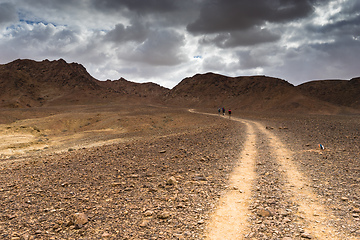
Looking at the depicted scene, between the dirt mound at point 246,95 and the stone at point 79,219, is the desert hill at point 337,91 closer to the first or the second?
the dirt mound at point 246,95

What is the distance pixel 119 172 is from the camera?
9.51 meters

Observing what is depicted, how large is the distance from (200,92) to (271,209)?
419 ft

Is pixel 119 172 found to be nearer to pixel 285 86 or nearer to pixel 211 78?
pixel 285 86

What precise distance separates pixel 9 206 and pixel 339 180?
34.9ft

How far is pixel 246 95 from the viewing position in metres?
113

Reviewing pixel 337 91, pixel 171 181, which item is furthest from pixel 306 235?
pixel 337 91

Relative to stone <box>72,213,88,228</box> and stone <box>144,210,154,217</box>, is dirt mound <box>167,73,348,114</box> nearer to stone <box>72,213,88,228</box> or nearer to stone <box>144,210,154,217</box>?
stone <box>144,210,154,217</box>

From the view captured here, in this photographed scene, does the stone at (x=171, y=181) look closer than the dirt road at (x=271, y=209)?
No

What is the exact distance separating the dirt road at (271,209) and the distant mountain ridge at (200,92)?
84.5 m

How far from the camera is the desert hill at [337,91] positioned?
107 m

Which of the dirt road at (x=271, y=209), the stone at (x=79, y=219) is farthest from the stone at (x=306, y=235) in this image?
the stone at (x=79, y=219)

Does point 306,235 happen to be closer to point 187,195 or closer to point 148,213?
point 187,195

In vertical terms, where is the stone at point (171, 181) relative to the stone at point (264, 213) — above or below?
above

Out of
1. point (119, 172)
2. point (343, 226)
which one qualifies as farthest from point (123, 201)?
point (343, 226)
